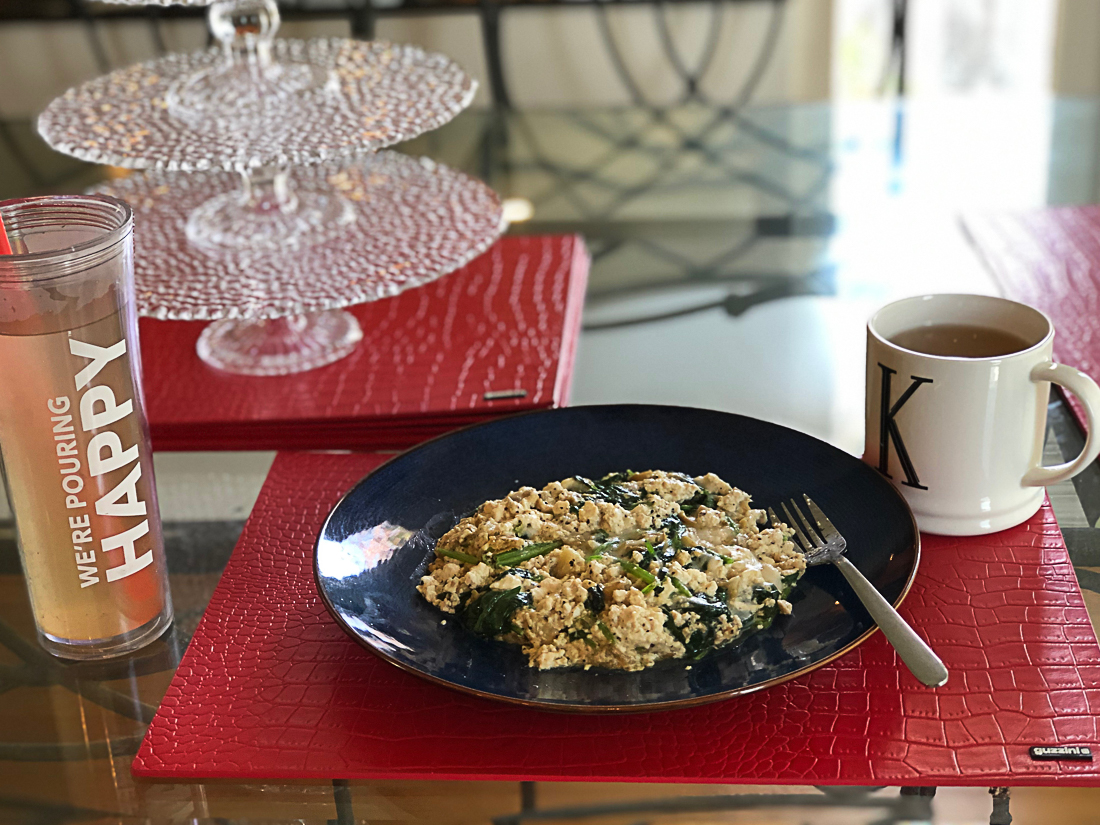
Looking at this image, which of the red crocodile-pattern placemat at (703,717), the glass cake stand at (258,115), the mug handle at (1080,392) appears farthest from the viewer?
the glass cake stand at (258,115)

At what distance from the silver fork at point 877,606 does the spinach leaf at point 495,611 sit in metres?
0.16

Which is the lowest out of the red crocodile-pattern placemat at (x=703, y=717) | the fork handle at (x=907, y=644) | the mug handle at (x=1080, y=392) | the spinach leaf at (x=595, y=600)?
the red crocodile-pattern placemat at (x=703, y=717)

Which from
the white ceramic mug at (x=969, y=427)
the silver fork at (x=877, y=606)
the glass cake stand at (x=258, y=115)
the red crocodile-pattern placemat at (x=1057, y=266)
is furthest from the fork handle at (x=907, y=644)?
the glass cake stand at (x=258, y=115)

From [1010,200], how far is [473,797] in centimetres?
93

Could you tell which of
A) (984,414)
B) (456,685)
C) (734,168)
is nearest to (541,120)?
(734,168)

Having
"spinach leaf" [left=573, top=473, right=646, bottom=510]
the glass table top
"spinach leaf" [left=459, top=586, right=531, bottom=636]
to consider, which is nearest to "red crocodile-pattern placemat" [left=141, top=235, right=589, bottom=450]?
the glass table top

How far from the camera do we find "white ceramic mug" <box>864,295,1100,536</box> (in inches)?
26.3

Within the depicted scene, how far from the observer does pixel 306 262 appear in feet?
3.08

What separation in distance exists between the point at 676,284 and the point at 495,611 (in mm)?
561

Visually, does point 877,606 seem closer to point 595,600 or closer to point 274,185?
point 595,600

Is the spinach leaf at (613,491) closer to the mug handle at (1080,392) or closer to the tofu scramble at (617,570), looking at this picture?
the tofu scramble at (617,570)

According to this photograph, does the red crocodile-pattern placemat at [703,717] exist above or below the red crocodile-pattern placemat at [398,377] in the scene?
below

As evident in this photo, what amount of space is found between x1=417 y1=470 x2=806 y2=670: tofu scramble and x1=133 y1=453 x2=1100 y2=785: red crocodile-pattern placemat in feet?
0.12

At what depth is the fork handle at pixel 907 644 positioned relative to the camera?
58 centimetres
